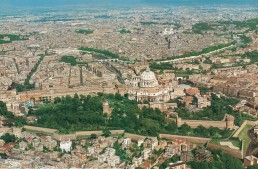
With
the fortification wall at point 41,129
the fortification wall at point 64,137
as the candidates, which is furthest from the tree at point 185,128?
the fortification wall at point 41,129

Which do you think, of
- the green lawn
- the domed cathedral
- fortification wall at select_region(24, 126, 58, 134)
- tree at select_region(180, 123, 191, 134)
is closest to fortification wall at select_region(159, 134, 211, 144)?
tree at select_region(180, 123, 191, 134)

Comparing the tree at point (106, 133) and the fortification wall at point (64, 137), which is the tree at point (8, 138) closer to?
the fortification wall at point (64, 137)

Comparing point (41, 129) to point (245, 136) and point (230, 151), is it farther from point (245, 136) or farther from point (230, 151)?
point (245, 136)

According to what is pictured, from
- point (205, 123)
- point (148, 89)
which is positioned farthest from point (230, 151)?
point (148, 89)

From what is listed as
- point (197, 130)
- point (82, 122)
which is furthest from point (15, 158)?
point (197, 130)

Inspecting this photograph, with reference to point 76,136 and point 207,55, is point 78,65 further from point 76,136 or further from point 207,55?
point 76,136

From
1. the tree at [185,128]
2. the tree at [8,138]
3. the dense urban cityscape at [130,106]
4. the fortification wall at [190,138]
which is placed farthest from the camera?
the tree at [185,128]

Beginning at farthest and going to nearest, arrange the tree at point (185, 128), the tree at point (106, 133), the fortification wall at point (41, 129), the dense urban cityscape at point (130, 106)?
the fortification wall at point (41, 129)
the tree at point (185, 128)
the tree at point (106, 133)
the dense urban cityscape at point (130, 106)
